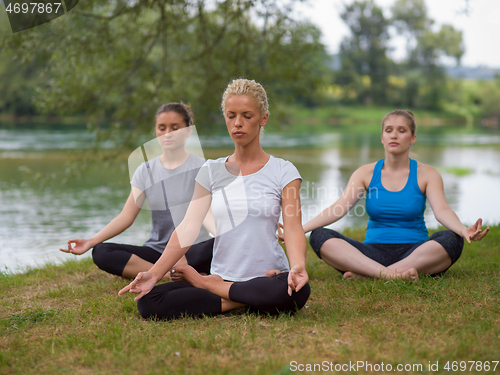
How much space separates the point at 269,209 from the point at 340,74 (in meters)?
70.2

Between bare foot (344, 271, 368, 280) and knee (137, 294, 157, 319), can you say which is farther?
bare foot (344, 271, 368, 280)

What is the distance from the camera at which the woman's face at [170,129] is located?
13.5ft

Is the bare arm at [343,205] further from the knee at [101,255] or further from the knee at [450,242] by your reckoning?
the knee at [101,255]

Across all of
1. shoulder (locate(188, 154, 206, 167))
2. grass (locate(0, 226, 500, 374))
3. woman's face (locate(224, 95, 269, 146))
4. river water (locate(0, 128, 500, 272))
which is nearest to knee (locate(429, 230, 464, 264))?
grass (locate(0, 226, 500, 374))

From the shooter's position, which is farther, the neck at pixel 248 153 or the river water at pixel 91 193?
the river water at pixel 91 193

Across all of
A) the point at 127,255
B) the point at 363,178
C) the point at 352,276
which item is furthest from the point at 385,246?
the point at 127,255

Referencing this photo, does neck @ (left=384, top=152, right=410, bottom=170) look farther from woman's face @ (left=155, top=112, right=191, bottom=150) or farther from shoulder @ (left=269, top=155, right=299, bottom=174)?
woman's face @ (left=155, top=112, right=191, bottom=150)

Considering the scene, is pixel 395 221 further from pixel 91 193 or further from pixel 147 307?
pixel 91 193

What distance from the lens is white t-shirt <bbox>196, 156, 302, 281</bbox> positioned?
304cm

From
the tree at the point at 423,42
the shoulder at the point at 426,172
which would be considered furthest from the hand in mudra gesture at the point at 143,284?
the tree at the point at 423,42

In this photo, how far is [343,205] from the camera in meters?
4.13

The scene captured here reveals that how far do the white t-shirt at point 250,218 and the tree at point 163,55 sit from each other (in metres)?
5.35

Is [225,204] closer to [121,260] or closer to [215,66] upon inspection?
[121,260]

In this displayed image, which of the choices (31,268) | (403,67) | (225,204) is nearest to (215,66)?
(31,268)
